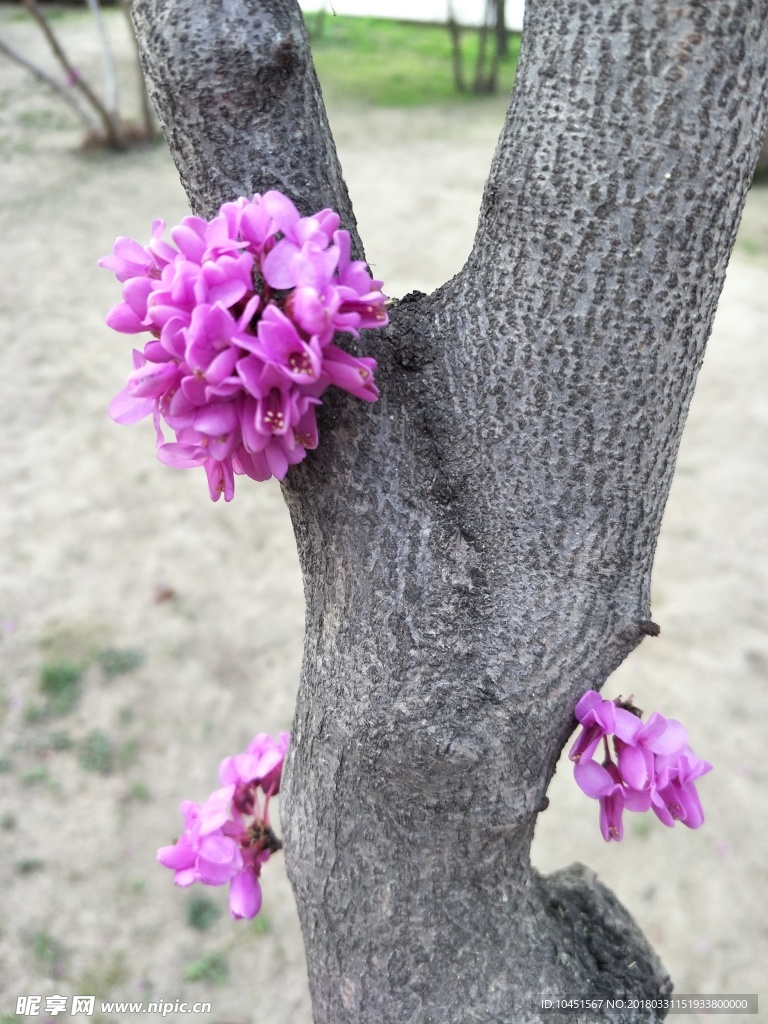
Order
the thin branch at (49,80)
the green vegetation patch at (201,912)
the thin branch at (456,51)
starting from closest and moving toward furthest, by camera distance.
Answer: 1. the green vegetation patch at (201,912)
2. the thin branch at (49,80)
3. the thin branch at (456,51)

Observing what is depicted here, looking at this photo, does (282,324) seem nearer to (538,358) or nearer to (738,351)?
(538,358)

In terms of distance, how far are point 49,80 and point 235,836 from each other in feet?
25.1

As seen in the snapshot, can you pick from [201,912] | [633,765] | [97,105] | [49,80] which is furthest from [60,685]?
[97,105]

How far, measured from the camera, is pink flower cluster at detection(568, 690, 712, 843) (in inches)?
36.6

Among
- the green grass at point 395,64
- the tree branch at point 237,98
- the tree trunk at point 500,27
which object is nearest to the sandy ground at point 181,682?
the tree branch at point 237,98

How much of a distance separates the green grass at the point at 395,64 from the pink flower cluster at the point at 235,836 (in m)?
10.5

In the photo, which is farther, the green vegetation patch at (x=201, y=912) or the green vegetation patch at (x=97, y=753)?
the green vegetation patch at (x=97, y=753)

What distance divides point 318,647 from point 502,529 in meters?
0.27

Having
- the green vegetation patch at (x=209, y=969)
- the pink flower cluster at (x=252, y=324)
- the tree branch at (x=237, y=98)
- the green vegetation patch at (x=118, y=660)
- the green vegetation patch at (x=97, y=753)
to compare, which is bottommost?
the green vegetation patch at (x=209, y=969)

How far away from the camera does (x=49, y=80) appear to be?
23.2 feet

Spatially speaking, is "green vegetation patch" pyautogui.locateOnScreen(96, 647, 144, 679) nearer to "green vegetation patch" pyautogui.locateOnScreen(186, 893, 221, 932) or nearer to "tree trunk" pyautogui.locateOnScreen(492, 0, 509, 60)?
"green vegetation patch" pyautogui.locateOnScreen(186, 893, 221, 932)

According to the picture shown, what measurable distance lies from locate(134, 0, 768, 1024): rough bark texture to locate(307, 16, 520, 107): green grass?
10.6m

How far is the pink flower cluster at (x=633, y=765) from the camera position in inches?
36.6

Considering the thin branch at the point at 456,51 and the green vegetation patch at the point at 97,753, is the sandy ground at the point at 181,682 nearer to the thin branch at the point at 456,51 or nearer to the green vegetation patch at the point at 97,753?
the green vegetation patch at the point at 97,753
